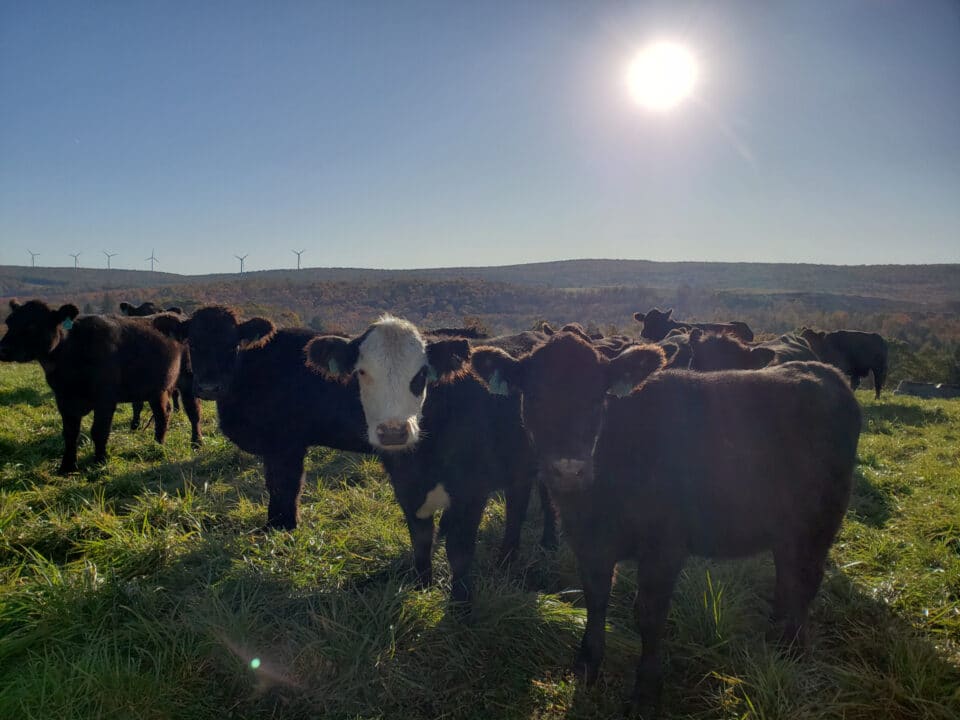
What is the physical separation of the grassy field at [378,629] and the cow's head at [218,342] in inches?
51.4

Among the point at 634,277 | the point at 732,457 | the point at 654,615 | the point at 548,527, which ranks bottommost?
the point at 548,527

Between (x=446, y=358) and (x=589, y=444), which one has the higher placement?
(x=446, y=358)

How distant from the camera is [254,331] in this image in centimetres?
629

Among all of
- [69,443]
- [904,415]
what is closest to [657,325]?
[904,415]

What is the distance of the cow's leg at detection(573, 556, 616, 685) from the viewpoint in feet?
12.1

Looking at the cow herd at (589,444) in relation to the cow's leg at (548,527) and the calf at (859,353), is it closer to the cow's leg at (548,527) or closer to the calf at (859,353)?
the cow's leg at (548,527)

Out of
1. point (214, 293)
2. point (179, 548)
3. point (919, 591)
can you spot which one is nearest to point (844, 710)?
point (919, 591)

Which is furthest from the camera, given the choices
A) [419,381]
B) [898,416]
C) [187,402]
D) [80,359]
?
[898,416]

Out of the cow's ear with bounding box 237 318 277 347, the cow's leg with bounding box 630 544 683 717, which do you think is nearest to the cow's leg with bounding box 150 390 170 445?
the cow's ear with bounding box 237 318 277 347

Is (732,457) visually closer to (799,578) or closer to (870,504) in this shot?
(799,578)

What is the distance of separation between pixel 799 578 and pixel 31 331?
9950 millimetres

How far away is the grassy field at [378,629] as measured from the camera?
3.35 meters

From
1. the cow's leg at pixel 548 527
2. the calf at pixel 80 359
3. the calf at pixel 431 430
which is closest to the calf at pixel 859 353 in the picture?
the cow's leg at pixel 548 527

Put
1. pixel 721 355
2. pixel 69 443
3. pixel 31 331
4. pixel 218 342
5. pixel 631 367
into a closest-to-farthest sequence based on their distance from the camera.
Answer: pixel 631 367 → pixel 218 342 → pixel 721 355 → pixel 69 443 → pixel 31 331
